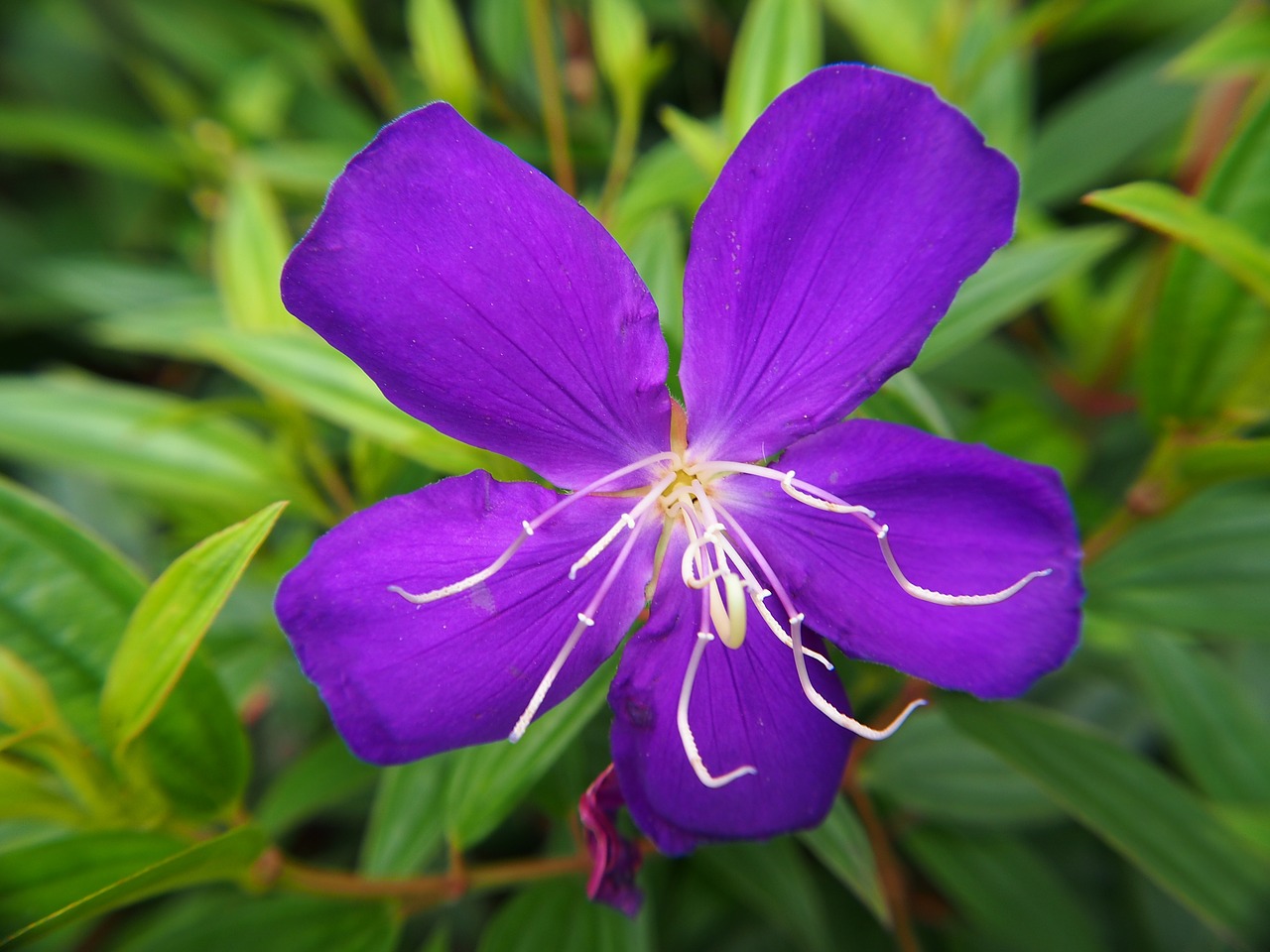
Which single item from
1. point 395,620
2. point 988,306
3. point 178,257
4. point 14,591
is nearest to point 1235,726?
point 988,306

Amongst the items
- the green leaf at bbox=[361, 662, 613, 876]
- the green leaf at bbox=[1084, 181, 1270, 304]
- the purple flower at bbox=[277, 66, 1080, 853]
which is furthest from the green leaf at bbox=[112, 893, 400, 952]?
the green leaf at bbox=[1084, 181, 1270, 304]

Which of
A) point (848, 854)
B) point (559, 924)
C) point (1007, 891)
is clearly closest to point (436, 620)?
point (848, 854)

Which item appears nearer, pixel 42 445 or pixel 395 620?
pixel 395 620

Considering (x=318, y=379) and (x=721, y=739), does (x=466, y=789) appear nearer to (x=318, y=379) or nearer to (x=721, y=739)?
(x=721, y=739)

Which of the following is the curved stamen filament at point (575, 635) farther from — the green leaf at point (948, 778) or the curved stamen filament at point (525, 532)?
the green leaf at point (948, 778)

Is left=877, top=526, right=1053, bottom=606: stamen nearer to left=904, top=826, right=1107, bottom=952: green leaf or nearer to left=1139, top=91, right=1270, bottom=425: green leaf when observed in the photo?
left=1139, top=91, right=1270, bottom=425: green leaf

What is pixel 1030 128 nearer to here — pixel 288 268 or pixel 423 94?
pixel 423 94
